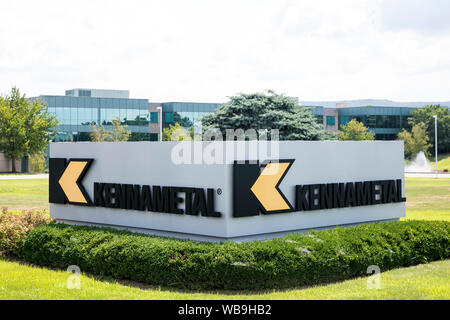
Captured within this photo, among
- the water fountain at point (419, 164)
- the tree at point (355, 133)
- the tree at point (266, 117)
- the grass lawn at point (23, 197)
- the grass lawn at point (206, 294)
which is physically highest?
the tree at point (355, 133)

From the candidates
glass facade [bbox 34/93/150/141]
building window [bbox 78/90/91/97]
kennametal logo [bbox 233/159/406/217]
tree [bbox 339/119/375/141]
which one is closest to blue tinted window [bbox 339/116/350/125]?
tree [bbox 339/119/375/141]

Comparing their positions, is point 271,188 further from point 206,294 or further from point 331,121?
point 331,121

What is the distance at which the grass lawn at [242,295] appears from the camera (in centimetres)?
906

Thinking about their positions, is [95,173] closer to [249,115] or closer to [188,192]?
[188,192]

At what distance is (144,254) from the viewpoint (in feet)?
34.3

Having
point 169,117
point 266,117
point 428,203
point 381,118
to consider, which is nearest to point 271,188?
point 266,117

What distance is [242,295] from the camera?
9.43 meters

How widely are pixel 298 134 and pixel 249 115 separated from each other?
2.19 m

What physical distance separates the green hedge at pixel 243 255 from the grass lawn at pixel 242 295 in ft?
1.04

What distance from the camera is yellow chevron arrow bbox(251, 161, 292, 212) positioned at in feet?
40.5

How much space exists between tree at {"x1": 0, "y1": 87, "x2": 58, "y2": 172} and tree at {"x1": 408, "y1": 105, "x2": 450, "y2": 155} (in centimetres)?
5200

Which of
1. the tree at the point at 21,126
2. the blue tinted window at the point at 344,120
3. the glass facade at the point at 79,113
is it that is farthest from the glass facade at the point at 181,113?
the blue tinted window at the point at 344,120

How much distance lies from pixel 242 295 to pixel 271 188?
143 inches

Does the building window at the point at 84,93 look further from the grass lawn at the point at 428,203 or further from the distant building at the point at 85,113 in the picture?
the grass lawn at the point at 428,203
